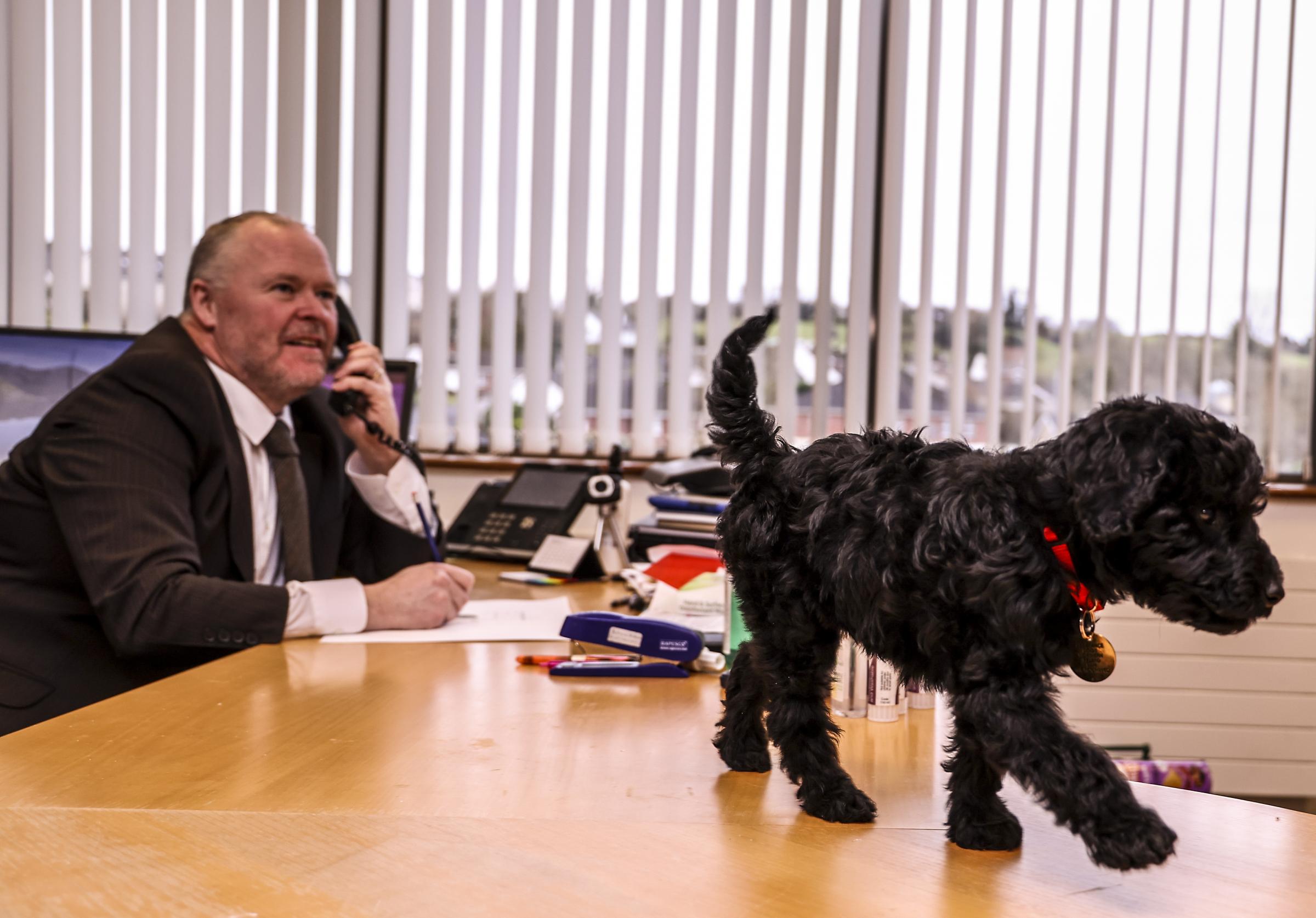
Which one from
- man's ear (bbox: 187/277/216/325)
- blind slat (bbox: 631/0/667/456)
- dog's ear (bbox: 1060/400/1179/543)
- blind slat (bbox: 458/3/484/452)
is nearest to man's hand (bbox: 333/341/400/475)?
man's ear (bbox: 187/277/216/325)

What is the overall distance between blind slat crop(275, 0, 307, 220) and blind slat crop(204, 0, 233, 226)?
0.14 m

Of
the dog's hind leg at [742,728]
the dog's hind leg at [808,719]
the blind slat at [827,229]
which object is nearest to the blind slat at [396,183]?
the blind slat at [827,229]

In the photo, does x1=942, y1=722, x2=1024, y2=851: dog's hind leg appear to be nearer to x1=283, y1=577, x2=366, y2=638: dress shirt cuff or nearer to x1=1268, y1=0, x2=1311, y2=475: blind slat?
x1=283, y1=577, x2=366, y2=638: dress shirt cuff

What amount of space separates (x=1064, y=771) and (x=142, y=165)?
323cm

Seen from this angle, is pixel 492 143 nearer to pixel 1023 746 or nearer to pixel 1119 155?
pixel 1119 155

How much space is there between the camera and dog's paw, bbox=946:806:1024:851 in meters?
0.71

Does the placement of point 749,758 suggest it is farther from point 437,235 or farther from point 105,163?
point 105,163

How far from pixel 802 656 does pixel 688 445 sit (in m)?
2.35

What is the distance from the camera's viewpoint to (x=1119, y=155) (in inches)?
117

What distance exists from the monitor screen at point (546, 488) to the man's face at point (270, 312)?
59cm

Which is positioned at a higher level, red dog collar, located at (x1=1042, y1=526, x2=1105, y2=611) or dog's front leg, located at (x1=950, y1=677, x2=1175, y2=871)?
red dog collar, located at (x1=1042, y1=526, x2=1105, y2=611)

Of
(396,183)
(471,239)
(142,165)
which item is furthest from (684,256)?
(142,165)

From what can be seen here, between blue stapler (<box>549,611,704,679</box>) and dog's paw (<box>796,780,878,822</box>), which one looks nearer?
dog's paw (<box>796,780,878,822</box>)

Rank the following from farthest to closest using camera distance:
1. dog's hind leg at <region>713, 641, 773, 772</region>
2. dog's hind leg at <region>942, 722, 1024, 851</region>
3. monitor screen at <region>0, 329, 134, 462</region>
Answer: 1. monitor screen at <region>0, 329, 134, 462</region>
2. dog's hind leg at <region>713, 641, 773, 772</region>
3. dog's hind leg at <region>942, 722, 1024, 851</region>
